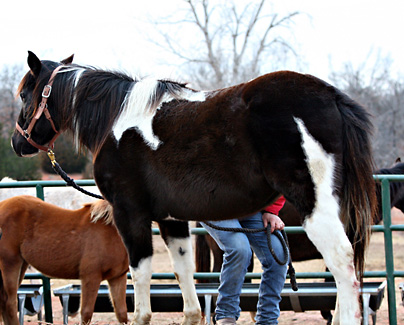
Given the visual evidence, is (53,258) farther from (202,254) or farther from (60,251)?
(202,254)

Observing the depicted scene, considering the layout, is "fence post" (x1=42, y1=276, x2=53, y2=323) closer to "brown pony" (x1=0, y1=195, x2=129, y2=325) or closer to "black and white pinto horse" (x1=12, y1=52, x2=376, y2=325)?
"brown pony" (x1=0, y1=195, x2=129, y2=325)

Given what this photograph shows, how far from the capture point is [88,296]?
455 centimetres

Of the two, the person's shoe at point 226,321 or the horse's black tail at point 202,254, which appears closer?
the person's shoe at point 226,321

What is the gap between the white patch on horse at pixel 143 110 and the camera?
3.10 meters

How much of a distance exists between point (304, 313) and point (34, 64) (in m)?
5.24

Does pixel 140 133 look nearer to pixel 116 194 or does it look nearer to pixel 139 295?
pixel 116 194

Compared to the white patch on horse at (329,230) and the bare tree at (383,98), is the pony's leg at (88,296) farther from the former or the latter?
the bare tree at (383,98)

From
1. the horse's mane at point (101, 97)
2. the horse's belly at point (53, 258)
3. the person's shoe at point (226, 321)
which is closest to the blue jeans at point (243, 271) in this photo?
the person's shoe at point (226, 321)

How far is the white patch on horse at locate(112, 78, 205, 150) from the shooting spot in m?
3.10

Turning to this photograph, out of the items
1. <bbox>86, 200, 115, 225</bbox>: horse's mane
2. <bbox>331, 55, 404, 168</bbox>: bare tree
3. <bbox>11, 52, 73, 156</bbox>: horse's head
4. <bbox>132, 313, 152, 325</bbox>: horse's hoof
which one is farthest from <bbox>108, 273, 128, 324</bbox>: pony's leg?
<bbox>331, 55, 404, 168</bbox>: bare tree

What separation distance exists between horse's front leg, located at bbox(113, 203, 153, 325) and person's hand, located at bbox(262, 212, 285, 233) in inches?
37.1

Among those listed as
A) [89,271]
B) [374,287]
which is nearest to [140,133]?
[89,271]

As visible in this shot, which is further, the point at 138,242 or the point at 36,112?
the point at 36,112

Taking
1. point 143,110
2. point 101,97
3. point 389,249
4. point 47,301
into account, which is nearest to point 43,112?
point 101,97
